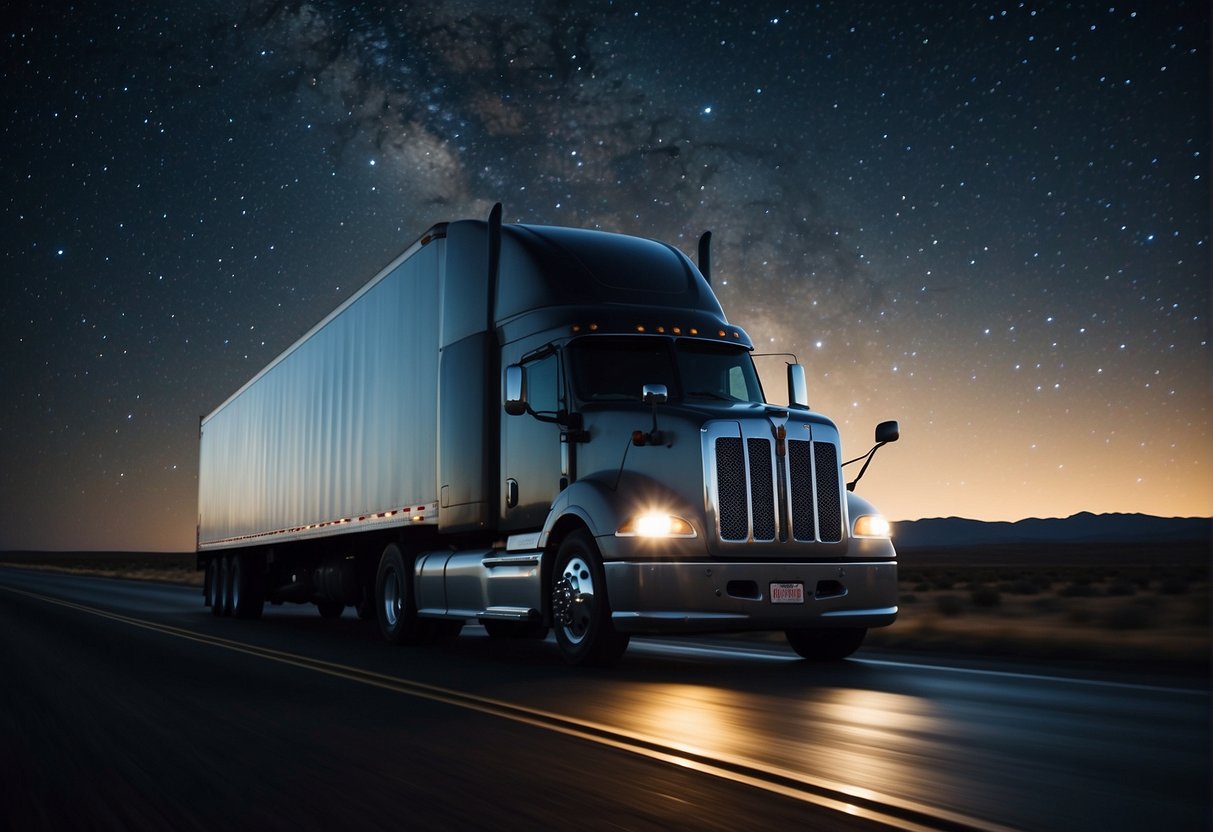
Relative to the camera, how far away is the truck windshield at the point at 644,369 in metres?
12.5

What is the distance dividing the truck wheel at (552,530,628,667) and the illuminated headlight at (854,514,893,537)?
2.43 metres

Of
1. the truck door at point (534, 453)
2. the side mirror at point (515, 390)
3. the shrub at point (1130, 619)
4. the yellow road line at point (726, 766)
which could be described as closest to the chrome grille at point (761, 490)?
the truck door at point (534, 453)

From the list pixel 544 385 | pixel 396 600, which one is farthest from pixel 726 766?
pixel 396 600

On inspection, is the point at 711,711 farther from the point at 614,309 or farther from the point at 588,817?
the point at 614,309

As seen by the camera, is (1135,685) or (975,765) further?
(1135,685)

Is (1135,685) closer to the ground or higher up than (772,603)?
closer to the ground

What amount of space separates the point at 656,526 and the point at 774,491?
3.90ft

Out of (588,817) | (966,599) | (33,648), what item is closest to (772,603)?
(588,817)

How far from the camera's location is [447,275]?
14906mm

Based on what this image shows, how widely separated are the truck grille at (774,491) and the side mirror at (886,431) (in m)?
0.51

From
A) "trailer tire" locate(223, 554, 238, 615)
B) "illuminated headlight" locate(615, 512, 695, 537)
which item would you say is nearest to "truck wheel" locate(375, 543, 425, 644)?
"illuminated headlight" locate(615, 512, 695, 537)

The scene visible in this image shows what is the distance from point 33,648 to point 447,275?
6.09m

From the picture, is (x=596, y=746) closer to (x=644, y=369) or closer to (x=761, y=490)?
(x=761, y=490)

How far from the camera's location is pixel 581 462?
12.3 meters
